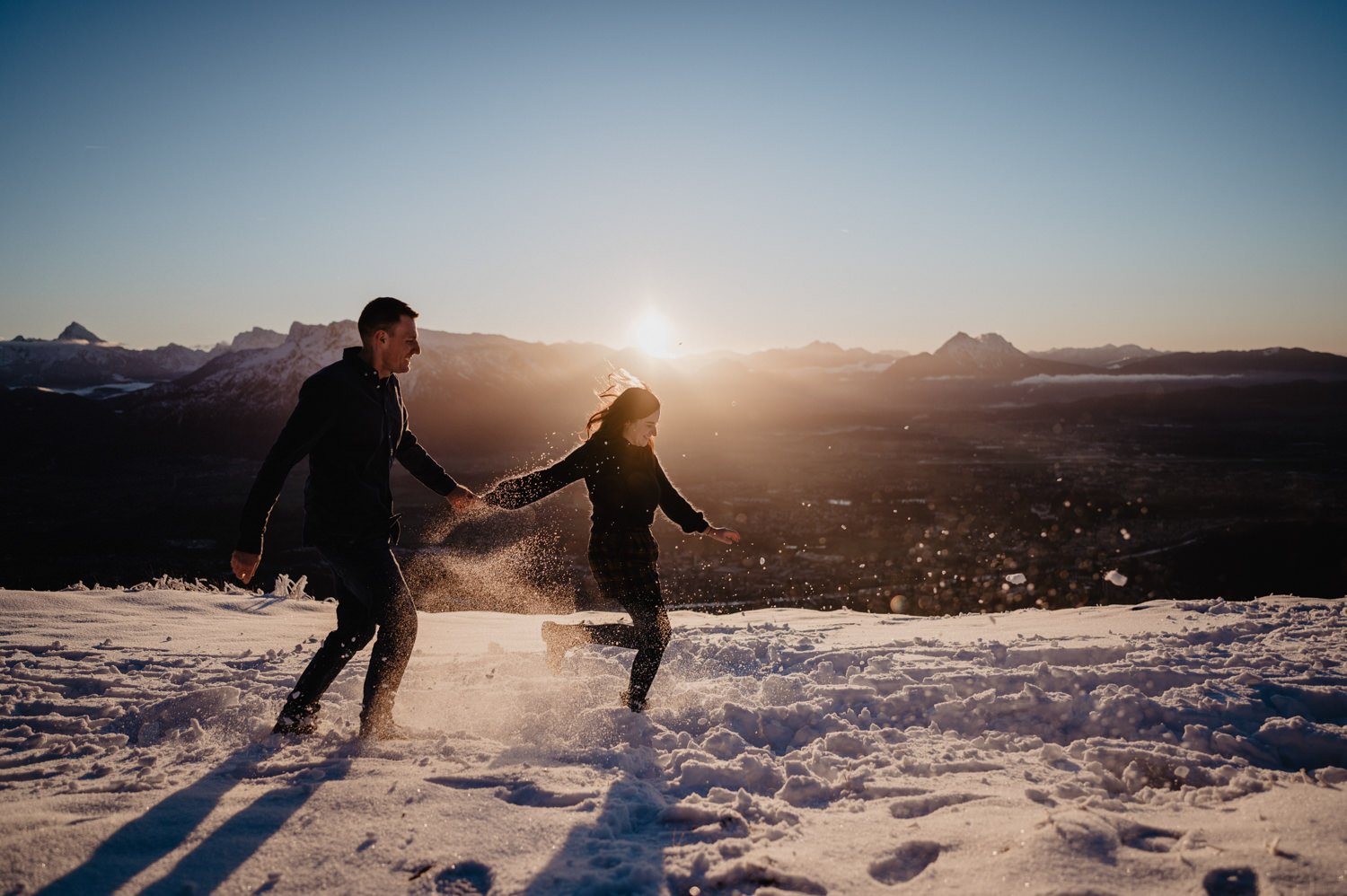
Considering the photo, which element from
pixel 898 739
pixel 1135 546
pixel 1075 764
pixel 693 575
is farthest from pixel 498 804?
pixel 1135 546

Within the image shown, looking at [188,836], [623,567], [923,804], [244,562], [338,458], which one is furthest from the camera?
[623,567]

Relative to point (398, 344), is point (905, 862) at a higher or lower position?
lower

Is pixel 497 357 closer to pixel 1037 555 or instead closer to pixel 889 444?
pixel 889 444

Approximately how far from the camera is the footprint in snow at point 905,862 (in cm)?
249

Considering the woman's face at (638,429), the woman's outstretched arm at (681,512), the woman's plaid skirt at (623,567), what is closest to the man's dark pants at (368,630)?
the woman's plaid skirt at (623,567)

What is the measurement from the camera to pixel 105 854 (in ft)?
7.84

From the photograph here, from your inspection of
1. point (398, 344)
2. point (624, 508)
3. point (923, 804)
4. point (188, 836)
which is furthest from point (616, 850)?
point (398, 344)

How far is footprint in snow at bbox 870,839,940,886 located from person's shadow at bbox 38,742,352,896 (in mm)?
2238

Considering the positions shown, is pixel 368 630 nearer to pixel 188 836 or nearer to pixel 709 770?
pixel 188 836

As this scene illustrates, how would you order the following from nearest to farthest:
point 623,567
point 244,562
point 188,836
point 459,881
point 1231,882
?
point 1231,882
point 459,881
point 188,836
point 244,562
point 623,567

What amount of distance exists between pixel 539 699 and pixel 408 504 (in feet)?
87.7

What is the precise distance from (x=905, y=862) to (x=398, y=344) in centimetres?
331

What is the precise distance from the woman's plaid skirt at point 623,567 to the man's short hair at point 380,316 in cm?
166

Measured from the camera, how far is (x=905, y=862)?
2592 millimetres
